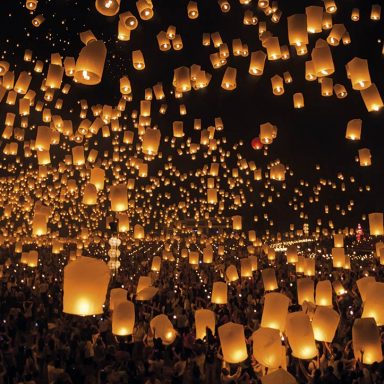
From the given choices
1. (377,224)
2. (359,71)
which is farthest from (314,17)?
(377,224)

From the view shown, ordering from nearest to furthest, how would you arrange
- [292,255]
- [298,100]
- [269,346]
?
[269,346] → [298,100] → [292,255]

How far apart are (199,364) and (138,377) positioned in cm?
97

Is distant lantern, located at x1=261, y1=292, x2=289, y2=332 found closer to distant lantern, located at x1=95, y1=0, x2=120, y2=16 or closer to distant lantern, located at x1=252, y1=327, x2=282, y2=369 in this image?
distant lantern, located at x1=252, y1=327, x2=282, y2=369

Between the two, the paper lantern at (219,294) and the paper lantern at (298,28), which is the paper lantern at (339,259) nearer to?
the paper lantern at (219,294)

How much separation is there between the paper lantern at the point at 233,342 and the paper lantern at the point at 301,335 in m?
0.49

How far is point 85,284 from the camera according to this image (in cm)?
400

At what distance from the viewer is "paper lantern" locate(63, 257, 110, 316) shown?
13.1 feet

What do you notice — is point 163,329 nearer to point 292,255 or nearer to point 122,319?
point 122,319

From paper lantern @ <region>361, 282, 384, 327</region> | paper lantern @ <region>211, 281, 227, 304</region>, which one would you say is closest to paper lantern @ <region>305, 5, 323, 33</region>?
paper lantern @ <region>361, 282, 384, 327</region>

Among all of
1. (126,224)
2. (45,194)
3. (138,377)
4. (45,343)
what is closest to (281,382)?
(138,377)

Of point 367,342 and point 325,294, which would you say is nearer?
point 367,342

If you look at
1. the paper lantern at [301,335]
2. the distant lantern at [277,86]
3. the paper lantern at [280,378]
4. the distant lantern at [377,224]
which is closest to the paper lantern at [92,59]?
the paper lantern at [301,335]

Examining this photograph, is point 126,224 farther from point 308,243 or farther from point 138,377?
point 308,243

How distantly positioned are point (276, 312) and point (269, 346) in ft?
2.91
